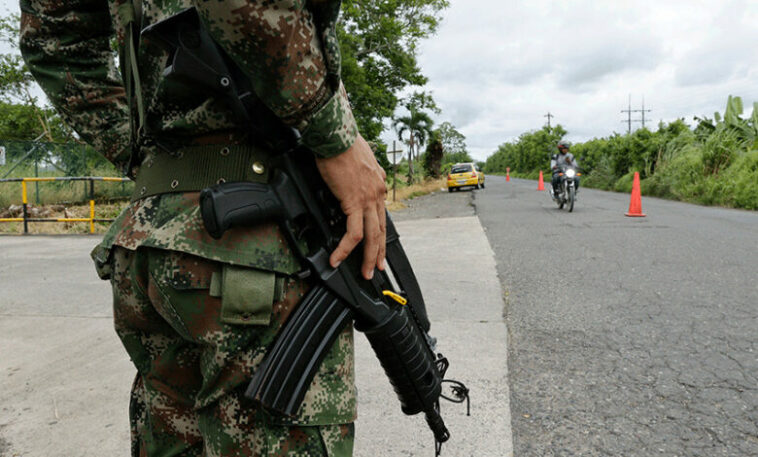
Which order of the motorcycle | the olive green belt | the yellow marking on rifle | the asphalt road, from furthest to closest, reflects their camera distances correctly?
the motorcycle, the asphalt road, the yellow marking on rifle, the olive green belt

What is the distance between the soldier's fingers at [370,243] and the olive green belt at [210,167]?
22 centimetres

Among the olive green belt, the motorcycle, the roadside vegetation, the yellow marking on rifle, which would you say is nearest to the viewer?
the olive green belt

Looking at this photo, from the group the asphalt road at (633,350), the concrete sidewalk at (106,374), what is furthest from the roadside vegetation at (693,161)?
the concrete sidewalk at (106,374)

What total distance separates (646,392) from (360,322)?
1724mm

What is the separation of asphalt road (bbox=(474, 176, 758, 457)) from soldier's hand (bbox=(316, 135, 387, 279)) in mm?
1216

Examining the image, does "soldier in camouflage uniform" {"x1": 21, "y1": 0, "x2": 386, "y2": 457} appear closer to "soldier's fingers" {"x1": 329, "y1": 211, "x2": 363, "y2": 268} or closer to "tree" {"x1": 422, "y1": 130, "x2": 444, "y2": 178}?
"soldier's fingers" {"x1": 329, "y1": 211, "x2": 363, "y2": 268}

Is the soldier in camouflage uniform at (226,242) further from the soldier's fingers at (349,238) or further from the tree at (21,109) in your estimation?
the tree at (21,109)

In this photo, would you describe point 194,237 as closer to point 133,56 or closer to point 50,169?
point 133,56

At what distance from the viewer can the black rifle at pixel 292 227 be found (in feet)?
2.85

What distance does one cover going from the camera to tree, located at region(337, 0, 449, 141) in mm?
18312

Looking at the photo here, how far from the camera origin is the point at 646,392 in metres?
2.22

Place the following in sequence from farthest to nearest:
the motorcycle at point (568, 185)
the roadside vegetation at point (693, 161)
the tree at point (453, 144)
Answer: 1. the tree at point (453, 144)
2. the roadside vegetation at point (693, 161)
3. the motorcycle at point (568, 185)

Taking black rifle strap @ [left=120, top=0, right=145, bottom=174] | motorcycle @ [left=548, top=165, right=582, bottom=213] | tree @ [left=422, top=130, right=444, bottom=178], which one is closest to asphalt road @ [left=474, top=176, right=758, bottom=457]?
black rifle strap @ [left=120, top=0, right=145, bottom=174]

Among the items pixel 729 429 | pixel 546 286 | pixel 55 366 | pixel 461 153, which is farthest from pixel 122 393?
pixel 461 153
